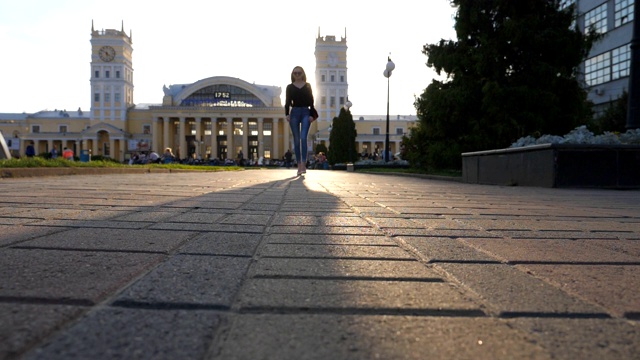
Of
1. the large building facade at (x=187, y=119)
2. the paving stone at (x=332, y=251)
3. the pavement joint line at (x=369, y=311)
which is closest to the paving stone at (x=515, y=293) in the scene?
the pavement joint line at (x=369, y=311)

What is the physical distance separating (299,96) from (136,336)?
32.8 ft

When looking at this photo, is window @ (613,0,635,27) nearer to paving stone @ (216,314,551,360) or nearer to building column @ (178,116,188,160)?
paving stone @ (216,314,551,360)

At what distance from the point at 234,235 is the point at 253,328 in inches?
64.3

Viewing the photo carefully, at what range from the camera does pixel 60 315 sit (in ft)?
4.46

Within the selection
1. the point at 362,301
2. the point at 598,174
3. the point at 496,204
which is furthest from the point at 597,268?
the point at 598,174

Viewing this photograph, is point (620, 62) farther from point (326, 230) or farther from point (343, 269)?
point (343, 269)

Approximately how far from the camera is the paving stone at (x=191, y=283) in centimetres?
154

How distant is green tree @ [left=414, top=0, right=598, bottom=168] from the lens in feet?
41.9

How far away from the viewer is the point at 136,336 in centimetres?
124

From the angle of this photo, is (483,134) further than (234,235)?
Yes

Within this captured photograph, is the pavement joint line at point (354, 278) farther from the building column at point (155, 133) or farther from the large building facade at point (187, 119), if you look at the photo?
the building column at point (155, 133)

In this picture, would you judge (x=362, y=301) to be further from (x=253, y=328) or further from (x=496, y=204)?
(x=496, y=204)

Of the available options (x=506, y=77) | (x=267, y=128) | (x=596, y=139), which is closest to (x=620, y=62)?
(x=506, y=77)

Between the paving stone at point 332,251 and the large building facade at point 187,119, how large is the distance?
84034 millimetres
